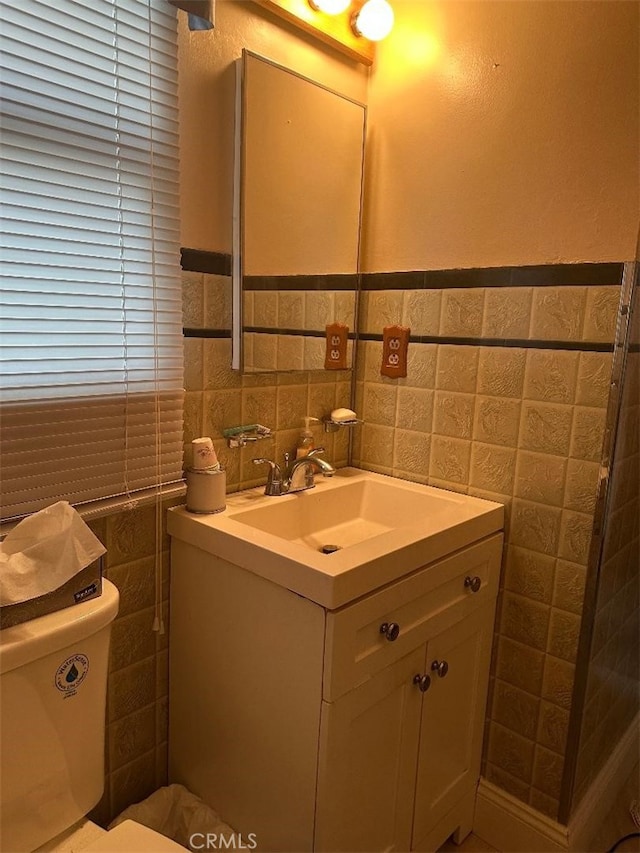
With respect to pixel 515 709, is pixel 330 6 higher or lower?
higher

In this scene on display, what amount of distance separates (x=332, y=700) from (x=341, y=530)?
1.91 feet

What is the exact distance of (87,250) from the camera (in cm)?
114

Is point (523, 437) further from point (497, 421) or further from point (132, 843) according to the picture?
point (132, 843)

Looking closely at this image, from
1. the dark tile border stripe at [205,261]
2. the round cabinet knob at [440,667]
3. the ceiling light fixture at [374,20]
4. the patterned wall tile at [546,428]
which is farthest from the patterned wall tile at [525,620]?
the ceiling light fixture at [374,20]

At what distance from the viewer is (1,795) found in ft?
3.08

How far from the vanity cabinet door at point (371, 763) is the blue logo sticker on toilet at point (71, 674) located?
44 cm

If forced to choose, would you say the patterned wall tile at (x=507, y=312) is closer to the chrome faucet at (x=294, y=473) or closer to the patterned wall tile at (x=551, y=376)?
the patterned wall tile at (x=551, y=376)

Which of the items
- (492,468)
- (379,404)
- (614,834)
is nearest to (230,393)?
(379,404)

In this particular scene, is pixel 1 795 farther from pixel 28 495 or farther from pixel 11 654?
pixel 28 495

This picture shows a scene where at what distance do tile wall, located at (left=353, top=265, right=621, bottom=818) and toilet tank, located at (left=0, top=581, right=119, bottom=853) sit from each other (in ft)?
3.12

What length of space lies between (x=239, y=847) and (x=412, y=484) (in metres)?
0.95

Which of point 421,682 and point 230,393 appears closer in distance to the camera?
point 421,682

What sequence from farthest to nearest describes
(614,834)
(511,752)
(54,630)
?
1. (614,834)
2. (511,752)
3. (54,630)

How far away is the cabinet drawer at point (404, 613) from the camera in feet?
3.57
